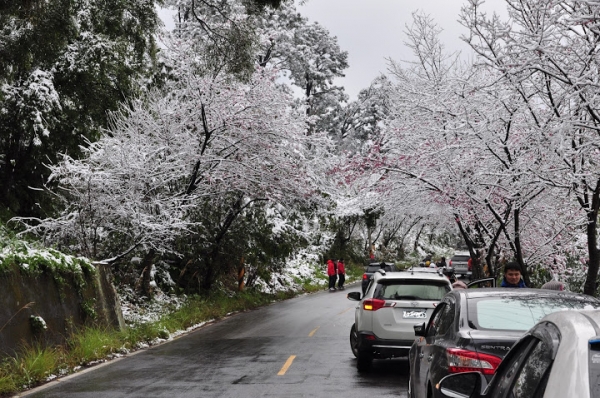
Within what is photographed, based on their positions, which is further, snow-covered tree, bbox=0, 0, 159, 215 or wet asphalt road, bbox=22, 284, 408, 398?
snow-covered tree, bbox=0, 0, 159, 215

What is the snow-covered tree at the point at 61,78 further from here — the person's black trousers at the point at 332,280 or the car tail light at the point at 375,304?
the person's black trousers at the point at 332,280

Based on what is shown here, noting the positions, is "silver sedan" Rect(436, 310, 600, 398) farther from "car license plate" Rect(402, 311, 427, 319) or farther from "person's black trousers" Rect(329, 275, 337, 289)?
"person's black trousers" Rect(329, 275, 337, 289)

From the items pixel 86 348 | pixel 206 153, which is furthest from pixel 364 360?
pixel 206 153

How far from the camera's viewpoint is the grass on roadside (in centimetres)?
1057

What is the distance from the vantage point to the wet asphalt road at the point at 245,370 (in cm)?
995

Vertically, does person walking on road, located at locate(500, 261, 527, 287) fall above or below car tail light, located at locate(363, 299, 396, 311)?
above

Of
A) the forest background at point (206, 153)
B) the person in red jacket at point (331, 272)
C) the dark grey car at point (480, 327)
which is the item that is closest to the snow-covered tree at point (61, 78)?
the forest background at point (206, 153)

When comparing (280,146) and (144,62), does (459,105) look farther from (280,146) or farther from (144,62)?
(144,62)

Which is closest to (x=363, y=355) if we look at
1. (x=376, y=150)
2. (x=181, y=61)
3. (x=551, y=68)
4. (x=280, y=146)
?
(x=551, y=68)

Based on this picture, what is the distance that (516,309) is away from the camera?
6.53 m

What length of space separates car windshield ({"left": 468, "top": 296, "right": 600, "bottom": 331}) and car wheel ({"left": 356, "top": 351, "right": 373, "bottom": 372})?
5.26 metres

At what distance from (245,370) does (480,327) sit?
251 inches

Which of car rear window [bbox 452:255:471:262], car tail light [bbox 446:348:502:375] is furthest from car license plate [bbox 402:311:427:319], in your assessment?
car rear window [bbox 452:255:471:262]

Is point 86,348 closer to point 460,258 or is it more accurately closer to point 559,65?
point 559,65
